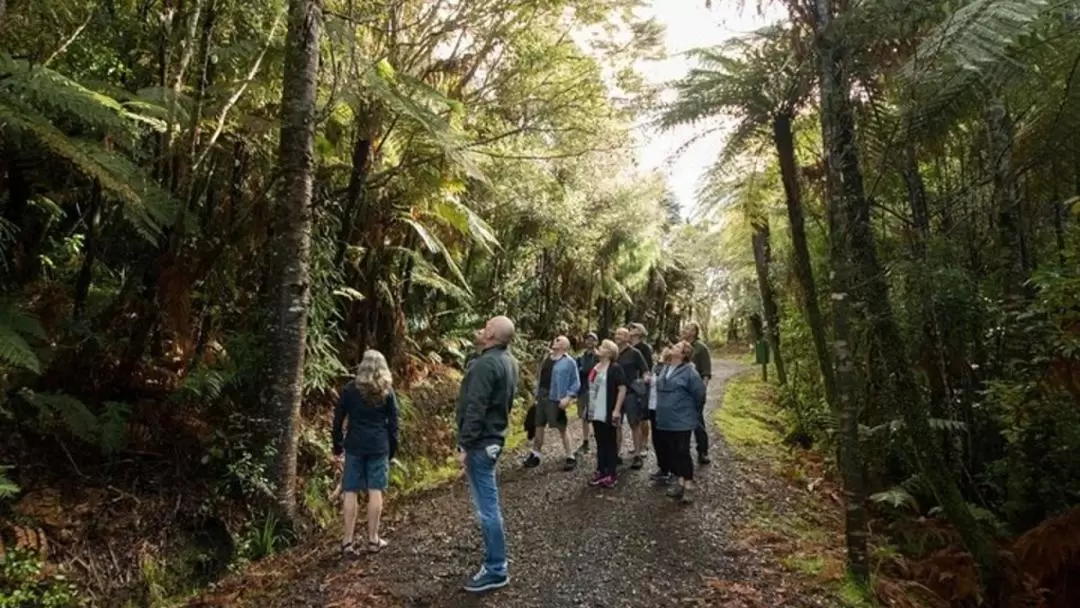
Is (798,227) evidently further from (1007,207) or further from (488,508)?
(488,508)

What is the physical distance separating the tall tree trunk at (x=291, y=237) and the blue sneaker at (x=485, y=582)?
203 cm

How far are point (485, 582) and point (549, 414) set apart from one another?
3.93m

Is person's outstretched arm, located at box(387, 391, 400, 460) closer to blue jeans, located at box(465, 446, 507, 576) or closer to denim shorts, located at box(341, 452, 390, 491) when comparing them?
denim shorts, located at box(341, 452, 390, 491)

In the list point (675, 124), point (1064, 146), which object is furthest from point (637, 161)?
point (1064, 146)

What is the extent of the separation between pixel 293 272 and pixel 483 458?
8.21ft

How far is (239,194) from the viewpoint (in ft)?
22.5

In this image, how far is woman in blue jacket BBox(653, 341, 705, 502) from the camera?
6.89 meters

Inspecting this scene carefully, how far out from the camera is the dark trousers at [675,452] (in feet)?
22.7

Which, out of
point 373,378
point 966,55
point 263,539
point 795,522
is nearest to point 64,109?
point 373,378

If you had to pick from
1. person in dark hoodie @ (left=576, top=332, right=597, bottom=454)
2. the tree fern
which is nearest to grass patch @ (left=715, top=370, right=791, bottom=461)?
person in dark hoodie @ (left=576, top=332, right=597, bottom=454)

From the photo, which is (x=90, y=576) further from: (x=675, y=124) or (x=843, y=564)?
(x=675, y=124)

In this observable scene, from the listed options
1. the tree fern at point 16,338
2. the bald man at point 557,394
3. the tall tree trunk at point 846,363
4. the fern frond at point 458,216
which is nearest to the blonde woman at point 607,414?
the bald man at point 557,394

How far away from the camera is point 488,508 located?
15.1ft

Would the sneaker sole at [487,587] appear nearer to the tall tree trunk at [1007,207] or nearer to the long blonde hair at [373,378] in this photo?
the long blonde hair at [373,378]
